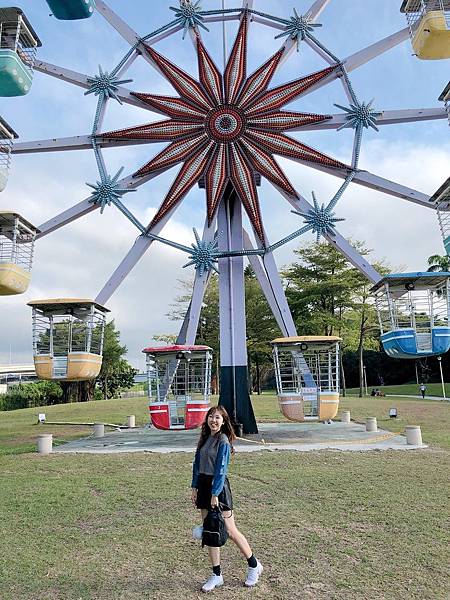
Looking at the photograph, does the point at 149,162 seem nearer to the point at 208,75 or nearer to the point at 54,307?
the point at 208,75

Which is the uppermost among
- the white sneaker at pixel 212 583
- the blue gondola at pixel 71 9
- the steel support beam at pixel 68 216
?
the blue gondola at pixel 71 9

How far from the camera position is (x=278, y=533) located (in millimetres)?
6984

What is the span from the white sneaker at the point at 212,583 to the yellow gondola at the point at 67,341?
30.7 feet

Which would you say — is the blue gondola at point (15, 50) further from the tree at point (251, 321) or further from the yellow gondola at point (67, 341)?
the tree at point (251, 321)

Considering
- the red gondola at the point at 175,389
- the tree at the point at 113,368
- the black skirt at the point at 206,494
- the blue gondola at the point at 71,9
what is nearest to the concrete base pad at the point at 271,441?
the red gondola at the point at 175,389

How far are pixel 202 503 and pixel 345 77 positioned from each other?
1550 centimetres

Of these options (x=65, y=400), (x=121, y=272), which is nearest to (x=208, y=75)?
(x=121, y=272)

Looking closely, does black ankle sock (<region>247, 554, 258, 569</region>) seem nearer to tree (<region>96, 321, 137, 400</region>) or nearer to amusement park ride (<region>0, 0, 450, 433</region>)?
amusement park ride (<region>0, 0, 450, 433</region>)

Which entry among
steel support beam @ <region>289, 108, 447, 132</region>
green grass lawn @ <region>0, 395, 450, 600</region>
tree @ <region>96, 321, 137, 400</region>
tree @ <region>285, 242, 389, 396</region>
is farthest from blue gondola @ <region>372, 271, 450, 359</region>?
tree @ <region>96, 321, 137, 400</region>

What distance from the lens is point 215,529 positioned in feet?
17.1

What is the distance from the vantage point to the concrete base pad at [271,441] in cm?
1453

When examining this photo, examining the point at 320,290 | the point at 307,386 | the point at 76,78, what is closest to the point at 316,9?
the point at 76,78

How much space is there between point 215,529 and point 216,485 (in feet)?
1.43

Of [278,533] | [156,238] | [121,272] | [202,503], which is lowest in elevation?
[278,533]
